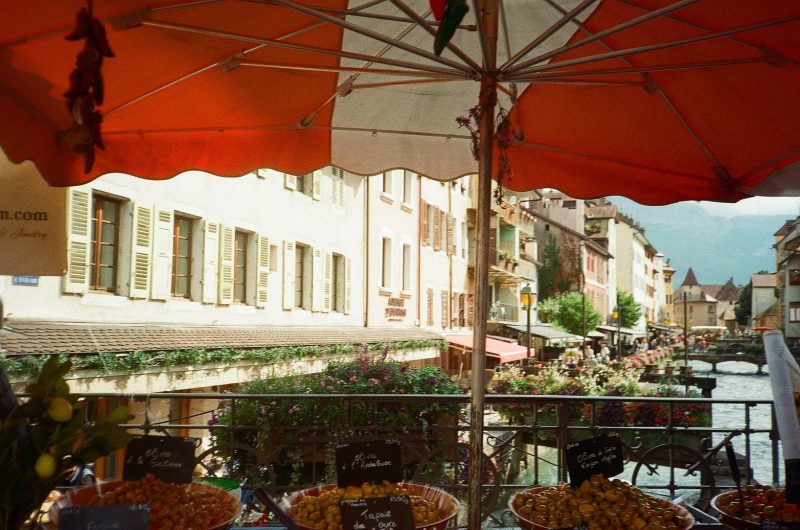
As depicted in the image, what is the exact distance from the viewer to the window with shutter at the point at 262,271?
15500 millimetres

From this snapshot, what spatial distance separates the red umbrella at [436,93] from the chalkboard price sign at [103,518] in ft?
3.79

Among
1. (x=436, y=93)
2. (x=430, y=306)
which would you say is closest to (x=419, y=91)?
(x=436, y=93)

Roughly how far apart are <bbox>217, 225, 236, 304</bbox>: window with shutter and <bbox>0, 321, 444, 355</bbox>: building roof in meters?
0.64

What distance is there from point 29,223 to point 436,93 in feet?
7.25

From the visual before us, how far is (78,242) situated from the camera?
10.6 m

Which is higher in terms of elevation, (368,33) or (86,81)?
(368,33)

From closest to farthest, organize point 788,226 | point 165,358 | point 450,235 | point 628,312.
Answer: point 165,358
point 450,235
point 628,312
point 788,226

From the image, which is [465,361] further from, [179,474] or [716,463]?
[179,474]

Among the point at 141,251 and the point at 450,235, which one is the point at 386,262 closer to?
the point at 450,235

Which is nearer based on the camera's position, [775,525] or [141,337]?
[775,525]

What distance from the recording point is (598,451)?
2.65 metres

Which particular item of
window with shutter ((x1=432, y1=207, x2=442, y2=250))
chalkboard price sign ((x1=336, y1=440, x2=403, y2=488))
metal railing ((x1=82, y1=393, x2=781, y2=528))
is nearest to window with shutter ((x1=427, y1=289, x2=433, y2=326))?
window with shutter ((x1=432, y1=207, x2=442, y2=250))

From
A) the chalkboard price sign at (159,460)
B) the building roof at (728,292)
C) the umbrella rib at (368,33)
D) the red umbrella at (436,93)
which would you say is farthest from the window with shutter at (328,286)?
the building roof at (728,292)

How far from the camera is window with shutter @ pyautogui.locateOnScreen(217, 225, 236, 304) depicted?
14156mm
